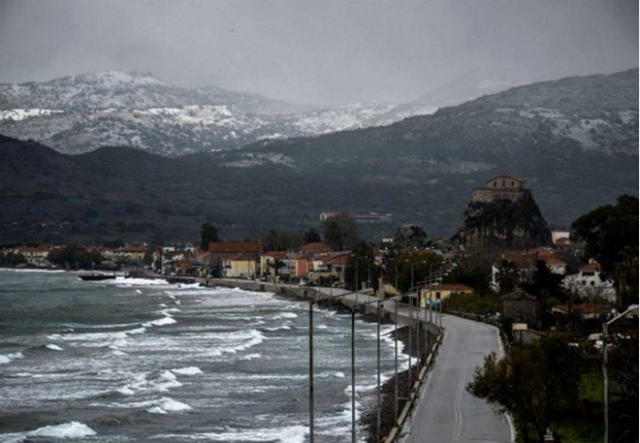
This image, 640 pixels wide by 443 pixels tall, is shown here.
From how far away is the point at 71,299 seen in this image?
114 m

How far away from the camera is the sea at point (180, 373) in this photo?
3753 centimetres

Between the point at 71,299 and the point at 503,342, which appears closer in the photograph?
the point at 503,342

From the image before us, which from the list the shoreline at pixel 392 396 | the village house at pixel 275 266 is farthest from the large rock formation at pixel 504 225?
the shoreline at pixel 392 396

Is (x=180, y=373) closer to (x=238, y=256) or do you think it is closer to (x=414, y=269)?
(x=414, y=269)

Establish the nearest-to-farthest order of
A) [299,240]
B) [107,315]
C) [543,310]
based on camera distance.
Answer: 1. [543,310]
2. [107,315]
3. [299,240]

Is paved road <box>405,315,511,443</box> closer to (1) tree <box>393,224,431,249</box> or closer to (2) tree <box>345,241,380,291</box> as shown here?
(2) tree <box>345,241,380,291</box>

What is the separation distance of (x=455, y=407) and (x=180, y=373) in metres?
17.8

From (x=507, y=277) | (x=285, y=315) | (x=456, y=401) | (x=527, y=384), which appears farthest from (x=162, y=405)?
(x=285, y=315)

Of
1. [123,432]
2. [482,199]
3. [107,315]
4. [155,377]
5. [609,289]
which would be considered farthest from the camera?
[482,199]

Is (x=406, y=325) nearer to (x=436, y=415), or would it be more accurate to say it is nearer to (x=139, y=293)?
(x=436, y=415)

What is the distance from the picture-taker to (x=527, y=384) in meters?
31.7

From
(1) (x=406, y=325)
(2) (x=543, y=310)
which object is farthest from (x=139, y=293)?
(2) (x=543, y=310)

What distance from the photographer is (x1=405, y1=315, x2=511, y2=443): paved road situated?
3086 cm

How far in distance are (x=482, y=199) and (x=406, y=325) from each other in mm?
77393
